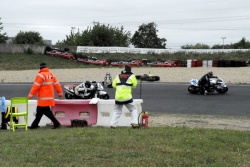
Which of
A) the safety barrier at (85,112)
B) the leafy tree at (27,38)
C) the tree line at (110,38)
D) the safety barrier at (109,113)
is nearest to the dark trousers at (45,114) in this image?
the safety barrier at (85,112)

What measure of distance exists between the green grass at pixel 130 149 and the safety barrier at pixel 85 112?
315 cm

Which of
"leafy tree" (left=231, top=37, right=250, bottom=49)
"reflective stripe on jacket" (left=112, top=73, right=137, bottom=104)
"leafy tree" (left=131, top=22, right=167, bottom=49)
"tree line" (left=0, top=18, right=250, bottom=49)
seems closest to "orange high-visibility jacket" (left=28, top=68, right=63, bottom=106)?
"reflective stripe on jacket" (left=112, top=73, right=137, bottom=104)

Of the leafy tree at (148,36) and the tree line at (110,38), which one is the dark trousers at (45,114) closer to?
the tree line at (110,38)

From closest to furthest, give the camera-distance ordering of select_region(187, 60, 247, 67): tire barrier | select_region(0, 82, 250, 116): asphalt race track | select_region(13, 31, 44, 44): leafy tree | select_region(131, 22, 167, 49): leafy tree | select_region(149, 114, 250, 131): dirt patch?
select_region(149, 114, 250, 131): dirt patch → select_region(0, 82, 250, 116): asphalt race track → select_region(187, 60, 247, 67): tire barrier → select_region(13, 31, 44, 44): leafy tree → select_region(131, 22, 167, 49): leafy tree

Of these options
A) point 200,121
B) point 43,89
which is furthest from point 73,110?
point 200,121

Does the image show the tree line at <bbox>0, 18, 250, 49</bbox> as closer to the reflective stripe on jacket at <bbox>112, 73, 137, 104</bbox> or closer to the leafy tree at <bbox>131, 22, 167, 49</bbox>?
the leafy tree at <bbox>131, 22, 167, 49</bbox>

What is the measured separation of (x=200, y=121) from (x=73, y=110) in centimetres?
396

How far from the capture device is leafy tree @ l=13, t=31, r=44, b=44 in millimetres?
91688

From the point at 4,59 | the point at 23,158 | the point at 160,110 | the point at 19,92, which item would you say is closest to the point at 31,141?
the point at 23,158

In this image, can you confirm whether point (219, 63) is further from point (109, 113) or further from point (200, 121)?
point (109, 113)

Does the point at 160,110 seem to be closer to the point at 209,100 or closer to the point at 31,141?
the point at 209,100

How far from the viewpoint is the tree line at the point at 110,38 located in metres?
77.9

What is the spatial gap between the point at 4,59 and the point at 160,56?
798 inches

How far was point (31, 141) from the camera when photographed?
26.9 ft
